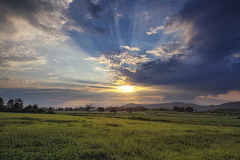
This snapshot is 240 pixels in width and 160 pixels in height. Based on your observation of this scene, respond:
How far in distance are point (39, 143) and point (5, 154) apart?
3812 millimetres

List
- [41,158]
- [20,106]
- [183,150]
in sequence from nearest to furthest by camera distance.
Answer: [41,158] < [183,150] < [20,106]

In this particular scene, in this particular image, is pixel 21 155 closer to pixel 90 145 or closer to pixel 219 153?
pixel 90 145

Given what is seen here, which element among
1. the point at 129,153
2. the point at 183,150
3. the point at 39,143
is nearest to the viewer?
the point at 129,153

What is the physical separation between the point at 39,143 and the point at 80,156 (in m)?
7.21

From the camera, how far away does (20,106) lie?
12425cm

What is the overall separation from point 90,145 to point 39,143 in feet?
21.5

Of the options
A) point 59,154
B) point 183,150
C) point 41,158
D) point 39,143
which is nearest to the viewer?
point 41,158

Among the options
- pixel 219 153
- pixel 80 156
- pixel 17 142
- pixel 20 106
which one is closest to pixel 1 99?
pixel 20 106

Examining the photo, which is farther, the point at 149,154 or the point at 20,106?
the point at 20,106

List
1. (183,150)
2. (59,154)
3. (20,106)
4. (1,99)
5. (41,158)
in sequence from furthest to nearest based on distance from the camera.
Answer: (20,106) → (1,99) → (183,150) → (59,154) → (41,158)

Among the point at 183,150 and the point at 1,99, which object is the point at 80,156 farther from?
the point at 1,99

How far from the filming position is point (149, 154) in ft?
41.2

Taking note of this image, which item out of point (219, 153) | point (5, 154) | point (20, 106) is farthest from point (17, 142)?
point (20, 106)

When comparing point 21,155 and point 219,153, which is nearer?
point 21,155
